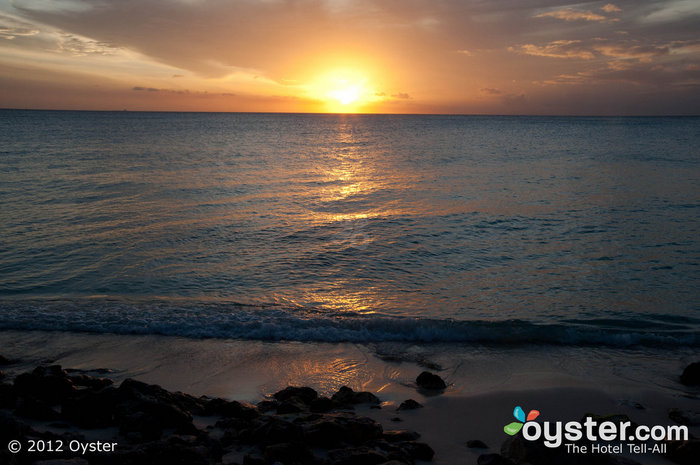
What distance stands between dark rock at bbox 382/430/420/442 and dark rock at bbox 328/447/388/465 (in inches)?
28.8

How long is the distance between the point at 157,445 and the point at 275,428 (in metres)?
1.50

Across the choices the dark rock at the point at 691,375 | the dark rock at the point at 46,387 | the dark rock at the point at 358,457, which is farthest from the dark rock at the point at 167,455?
the dark rock at the point at 691,375

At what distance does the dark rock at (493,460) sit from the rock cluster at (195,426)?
0.68m

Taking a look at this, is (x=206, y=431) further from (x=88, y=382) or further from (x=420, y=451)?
(x=420, y=451)

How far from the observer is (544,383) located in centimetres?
880

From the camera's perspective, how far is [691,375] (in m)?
8.70

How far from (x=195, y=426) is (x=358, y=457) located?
2652 mm

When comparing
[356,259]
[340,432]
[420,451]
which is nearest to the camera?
[420,451]

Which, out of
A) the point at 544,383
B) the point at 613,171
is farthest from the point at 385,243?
the point at 613,171

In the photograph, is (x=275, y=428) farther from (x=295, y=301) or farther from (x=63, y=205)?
(x=63, y=205)

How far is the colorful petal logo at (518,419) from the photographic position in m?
7.13

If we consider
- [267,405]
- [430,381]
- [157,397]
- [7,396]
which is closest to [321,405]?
[267,405]

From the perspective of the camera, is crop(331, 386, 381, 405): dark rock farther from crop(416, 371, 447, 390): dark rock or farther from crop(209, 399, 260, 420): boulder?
crop(209, 399, 260, 420): boulder

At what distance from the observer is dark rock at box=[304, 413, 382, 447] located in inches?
250
